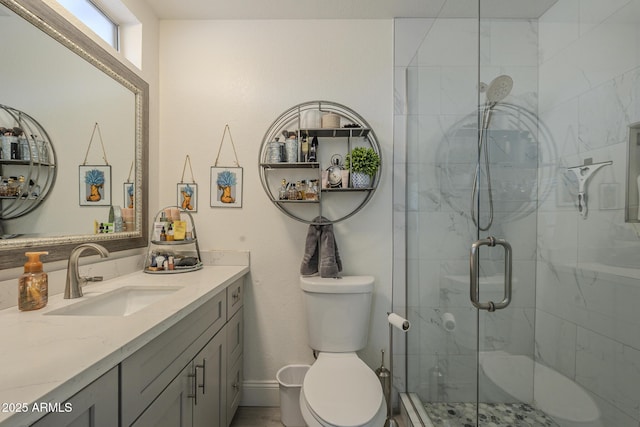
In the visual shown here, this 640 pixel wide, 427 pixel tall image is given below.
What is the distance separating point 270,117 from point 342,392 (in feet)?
5.03

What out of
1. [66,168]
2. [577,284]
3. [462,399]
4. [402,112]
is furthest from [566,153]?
[66,168]

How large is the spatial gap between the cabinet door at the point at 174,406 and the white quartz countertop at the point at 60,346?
0.21 meters

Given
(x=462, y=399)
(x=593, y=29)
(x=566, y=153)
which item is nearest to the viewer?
(x=593, y=29)

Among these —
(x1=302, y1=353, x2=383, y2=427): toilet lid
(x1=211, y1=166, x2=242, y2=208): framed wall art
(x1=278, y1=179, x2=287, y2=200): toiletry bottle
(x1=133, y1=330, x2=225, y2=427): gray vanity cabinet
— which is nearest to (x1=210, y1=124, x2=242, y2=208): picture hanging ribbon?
(x1=211, y1=166, x2=242, y2=208): framed wall art

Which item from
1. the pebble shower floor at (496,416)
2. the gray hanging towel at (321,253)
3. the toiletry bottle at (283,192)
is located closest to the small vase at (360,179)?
the gray hanging towel at (321,253)

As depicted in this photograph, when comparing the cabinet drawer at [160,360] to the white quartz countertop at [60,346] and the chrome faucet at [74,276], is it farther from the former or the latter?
the chrome faucet at [74,276]

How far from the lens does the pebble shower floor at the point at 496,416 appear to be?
4.14 feet

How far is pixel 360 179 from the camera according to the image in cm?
171

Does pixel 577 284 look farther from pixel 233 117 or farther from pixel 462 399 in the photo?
pixel 233 117

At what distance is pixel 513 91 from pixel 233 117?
4.96ft

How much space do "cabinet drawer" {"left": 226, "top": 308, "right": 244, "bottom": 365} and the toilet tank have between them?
0.42m

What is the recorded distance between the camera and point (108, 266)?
1455 millimetres

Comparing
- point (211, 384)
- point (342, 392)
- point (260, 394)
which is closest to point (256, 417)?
point (260, 394)

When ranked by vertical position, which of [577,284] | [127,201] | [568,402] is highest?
[127,201]
